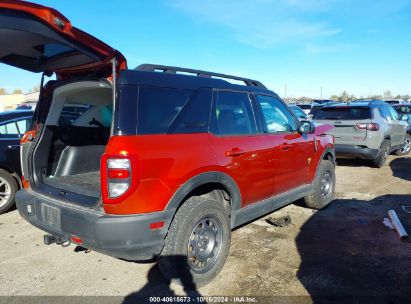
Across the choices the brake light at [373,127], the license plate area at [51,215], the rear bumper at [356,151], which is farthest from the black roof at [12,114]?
the brake light at [373,127]

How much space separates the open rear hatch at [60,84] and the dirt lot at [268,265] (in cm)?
89

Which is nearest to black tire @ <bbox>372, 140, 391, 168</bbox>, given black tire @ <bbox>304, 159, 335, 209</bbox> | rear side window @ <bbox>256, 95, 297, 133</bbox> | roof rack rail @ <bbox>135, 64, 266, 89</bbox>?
black tire @ <bbox>304, 159, 335, 209</bbox>

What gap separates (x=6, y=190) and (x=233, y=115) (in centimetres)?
393

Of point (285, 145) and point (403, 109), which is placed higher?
point (403, 109)

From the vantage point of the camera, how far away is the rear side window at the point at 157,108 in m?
2.88

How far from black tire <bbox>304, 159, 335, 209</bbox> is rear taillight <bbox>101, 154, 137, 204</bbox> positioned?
3.44 meters

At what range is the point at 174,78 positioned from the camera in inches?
128

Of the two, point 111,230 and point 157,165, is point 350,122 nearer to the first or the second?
point 157,165

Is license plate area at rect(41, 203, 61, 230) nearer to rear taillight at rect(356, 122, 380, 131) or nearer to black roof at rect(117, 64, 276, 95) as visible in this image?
black roof at rect(117, 64, 276, 95)

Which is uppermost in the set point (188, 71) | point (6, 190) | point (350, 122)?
point (188, 71)

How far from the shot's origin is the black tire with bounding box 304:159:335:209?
5398 mm

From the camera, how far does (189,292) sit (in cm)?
322

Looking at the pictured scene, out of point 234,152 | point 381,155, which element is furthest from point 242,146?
point 381,155

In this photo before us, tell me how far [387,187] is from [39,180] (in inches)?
253
